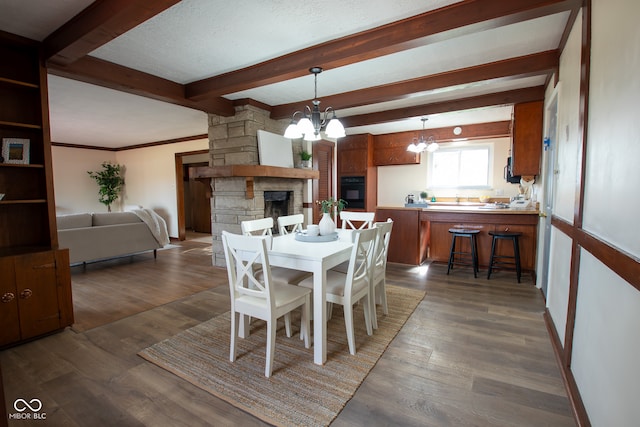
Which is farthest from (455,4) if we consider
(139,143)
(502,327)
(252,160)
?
(139,143)

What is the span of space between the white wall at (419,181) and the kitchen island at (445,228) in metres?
1.80

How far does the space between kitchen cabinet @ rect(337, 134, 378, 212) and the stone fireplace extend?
202cm

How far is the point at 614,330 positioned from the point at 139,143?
28.9 feet

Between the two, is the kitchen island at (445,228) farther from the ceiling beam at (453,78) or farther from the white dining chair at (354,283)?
the white dining chair at (354,283)

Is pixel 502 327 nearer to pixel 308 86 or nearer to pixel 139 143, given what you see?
pixel 308 86

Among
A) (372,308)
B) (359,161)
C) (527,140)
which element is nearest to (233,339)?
(372,308)

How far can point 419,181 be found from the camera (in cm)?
662

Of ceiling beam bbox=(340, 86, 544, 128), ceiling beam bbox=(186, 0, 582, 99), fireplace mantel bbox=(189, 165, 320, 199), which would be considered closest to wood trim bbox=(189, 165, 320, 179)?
fireplace mantel bbox=(189, 165, 320, 199)

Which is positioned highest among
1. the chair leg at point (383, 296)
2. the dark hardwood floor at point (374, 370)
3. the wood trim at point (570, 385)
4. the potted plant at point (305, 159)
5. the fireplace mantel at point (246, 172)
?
the potted plant at point (305, 159)

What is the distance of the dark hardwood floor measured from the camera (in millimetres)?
1625

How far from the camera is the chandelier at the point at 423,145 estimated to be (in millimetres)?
5238

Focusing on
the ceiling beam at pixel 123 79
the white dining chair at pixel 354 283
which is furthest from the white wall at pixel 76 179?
the white dining chair at pixel 354 283

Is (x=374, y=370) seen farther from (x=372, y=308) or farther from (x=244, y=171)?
(x=244, y=171)

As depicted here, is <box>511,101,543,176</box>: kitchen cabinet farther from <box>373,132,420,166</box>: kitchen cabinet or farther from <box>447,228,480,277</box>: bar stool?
<box>373,132,420,166</box>: kitchen cabinet
